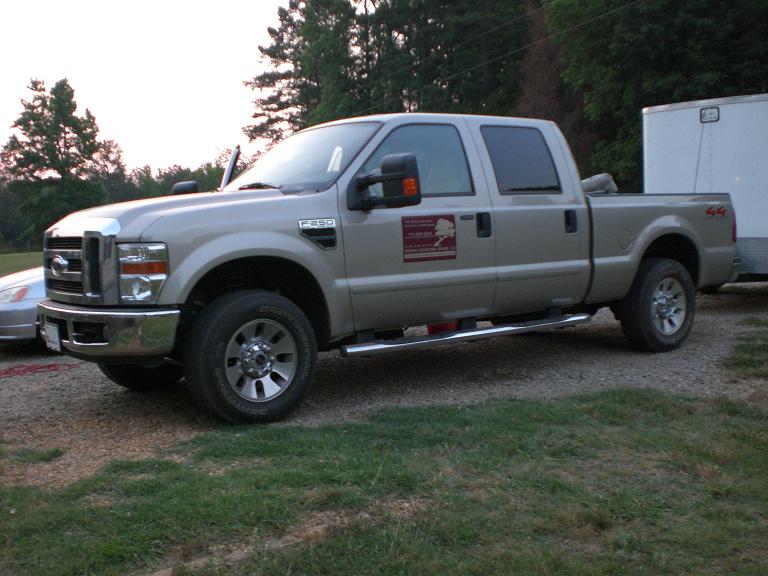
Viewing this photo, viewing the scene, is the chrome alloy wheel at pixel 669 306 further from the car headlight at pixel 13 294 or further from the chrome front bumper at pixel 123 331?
the car headlight at pixel 13 294

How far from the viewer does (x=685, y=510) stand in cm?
371

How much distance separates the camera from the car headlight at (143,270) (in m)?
4.83

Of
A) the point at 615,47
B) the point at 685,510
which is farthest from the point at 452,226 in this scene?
the point at 615,47

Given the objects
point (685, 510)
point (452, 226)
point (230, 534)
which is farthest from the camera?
point (452, 226)

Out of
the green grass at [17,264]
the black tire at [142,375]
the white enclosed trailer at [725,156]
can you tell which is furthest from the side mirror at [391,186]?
the green grass at [17,264]

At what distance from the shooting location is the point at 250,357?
519 centimetres

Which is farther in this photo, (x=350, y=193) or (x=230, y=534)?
(x=350, y=193)

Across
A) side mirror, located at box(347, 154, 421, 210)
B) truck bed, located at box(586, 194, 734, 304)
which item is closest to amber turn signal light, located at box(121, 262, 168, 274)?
side mirror, located at box(347, 154, 421, 210)

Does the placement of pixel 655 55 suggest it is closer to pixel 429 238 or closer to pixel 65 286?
pixel 429 238

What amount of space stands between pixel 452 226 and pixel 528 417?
153 centimetres

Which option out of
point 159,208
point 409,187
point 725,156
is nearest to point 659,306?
point 409,187

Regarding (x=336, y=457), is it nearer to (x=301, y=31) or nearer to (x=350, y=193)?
(x=350, y=193)

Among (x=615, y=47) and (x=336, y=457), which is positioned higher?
(x=615, y=47)

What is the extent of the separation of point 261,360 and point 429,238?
1.48m
